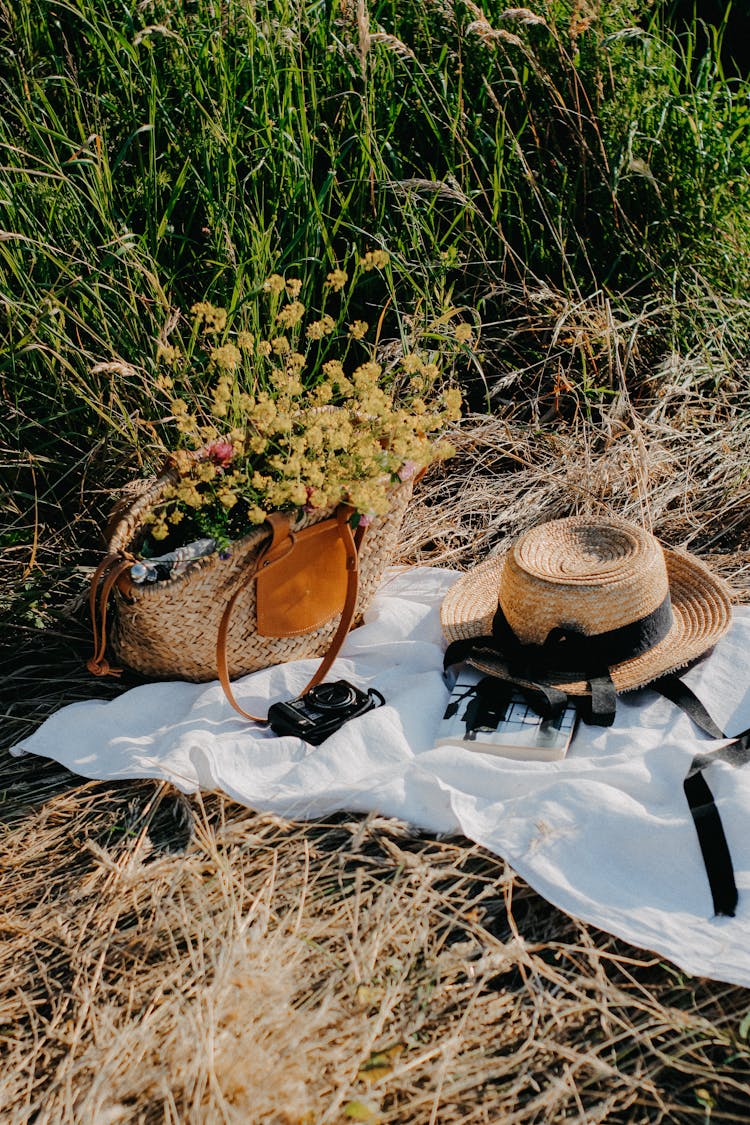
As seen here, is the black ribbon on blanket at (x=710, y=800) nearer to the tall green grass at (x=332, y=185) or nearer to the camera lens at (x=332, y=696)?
the camera lens at (x=332, y=696)

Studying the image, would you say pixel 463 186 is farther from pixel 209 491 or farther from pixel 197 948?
pixel 197 948

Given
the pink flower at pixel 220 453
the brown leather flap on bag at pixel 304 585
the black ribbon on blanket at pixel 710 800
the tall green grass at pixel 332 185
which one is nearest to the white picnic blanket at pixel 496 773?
the black ribbon on blanket at pixel 710 800

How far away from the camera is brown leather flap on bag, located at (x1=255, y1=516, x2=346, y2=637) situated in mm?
2414

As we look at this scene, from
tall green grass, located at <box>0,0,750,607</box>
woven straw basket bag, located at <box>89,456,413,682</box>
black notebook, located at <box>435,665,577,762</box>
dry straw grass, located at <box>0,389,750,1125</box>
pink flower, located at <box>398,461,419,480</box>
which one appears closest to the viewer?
dry straw grass, located at <box>0,389,750,1125</box>

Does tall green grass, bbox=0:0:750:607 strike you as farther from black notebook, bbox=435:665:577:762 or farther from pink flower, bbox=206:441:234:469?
black notebook, bbox=435:665:577:762

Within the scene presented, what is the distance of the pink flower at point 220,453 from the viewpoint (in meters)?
2.37

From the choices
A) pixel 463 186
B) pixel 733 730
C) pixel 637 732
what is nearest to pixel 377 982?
pixel 637 732

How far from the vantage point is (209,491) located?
2418 mm

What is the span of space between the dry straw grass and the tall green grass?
1171 mm

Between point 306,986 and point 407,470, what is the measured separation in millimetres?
1290

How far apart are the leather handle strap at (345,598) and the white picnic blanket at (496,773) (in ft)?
0.31

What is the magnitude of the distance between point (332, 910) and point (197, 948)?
26 centimetres

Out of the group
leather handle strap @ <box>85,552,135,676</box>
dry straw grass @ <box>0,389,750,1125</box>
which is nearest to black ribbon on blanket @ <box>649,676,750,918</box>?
dry straw grass @ <box>0,389,750,1125</box>

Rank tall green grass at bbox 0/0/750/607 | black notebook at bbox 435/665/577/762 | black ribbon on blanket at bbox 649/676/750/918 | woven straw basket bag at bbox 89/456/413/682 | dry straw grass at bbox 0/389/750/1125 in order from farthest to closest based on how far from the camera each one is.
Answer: tall green grass at bbox 0/0/750/607, woven straw basket bag at bbox 89/456/413/682, black notebook at bbox 435/665/577/762, black ribbon on blanket at bbox 649/676/750/918, dry straw grass at bbox 0/389/750/1125
